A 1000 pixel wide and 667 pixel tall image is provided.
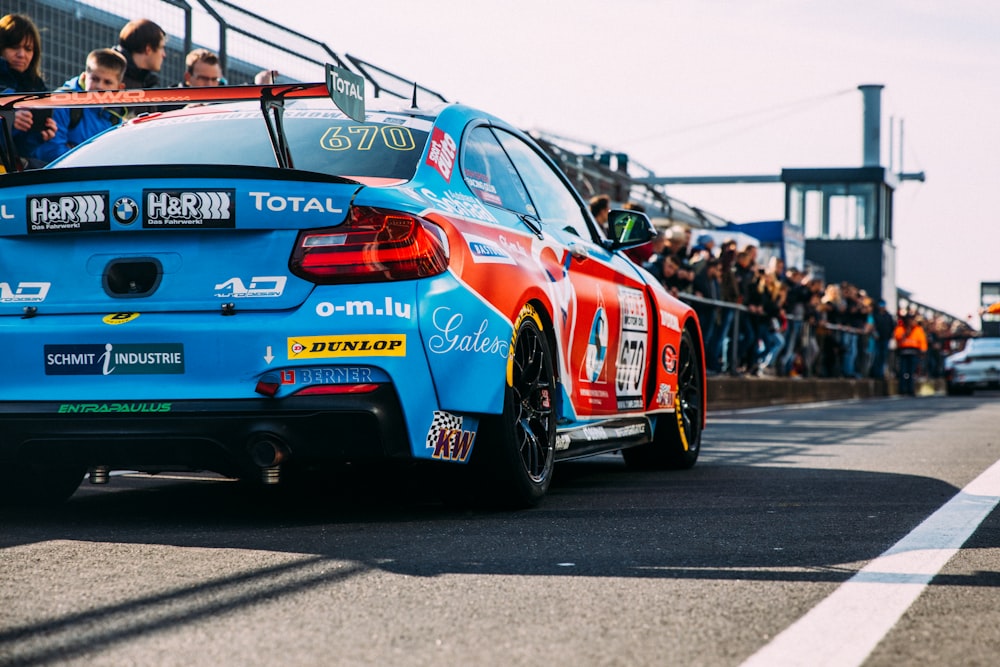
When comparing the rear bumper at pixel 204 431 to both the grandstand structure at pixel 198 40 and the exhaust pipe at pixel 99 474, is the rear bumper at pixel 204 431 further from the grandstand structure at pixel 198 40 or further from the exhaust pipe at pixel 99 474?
the grandstand structure at pixel 198 40

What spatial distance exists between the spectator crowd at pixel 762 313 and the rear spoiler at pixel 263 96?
284 inches

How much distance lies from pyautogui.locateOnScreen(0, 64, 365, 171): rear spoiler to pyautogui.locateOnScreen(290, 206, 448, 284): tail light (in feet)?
1.10

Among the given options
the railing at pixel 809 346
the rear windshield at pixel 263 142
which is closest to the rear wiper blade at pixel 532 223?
the rear windshield at pixel 263 142

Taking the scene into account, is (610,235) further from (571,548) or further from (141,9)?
(141,9)

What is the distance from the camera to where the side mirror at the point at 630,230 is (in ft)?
24.3

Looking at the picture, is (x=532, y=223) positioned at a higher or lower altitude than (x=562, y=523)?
higher

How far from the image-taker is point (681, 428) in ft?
27.3

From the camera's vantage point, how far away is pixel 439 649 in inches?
127

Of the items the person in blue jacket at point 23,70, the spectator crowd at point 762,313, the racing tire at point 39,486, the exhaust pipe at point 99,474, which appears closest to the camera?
the exhaust pipe at point 99,474

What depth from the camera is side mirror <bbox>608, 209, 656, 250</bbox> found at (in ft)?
24.3

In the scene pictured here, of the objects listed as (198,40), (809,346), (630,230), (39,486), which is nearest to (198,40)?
(198,40)

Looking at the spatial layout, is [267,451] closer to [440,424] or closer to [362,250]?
[440,424]

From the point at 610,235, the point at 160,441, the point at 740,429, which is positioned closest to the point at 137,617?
the point at 160,441

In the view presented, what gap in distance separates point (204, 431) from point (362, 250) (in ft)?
2.53
